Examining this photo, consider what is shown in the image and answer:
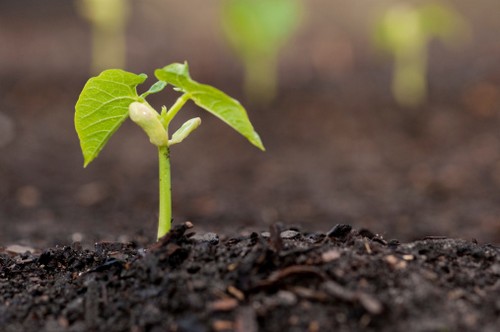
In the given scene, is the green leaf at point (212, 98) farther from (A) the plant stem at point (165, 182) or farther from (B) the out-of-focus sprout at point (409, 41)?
(B) the out-of-focus sprout at point (409, 41)

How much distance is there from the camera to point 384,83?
18.0 ft

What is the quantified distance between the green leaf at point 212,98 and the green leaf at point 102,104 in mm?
73

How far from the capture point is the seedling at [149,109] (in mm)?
1301

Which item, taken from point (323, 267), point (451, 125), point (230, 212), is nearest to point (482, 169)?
point (451, 125)

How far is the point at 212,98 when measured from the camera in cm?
132

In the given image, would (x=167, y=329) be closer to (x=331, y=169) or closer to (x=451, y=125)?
(x=331, y=169)

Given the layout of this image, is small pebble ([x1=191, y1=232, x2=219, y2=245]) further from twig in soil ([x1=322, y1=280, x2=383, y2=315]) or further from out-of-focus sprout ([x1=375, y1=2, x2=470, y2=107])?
out-of-focus sprout ([x1=375, y1=2, x2=470, y2=107])

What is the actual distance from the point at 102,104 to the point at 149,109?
0.38ft

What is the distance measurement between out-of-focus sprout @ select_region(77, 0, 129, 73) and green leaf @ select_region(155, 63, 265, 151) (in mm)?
3406

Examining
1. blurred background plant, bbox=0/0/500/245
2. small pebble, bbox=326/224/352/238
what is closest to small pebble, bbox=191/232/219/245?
small pebble, bbox=326/224/352/238

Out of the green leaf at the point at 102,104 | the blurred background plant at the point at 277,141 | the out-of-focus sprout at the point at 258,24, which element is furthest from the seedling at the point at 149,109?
the out-of-focus sprout at the point at 258,24

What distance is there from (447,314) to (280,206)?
229 centimetres

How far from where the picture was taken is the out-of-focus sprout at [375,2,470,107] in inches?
181

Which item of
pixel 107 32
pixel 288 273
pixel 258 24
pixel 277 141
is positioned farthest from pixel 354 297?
pixel 107 32
